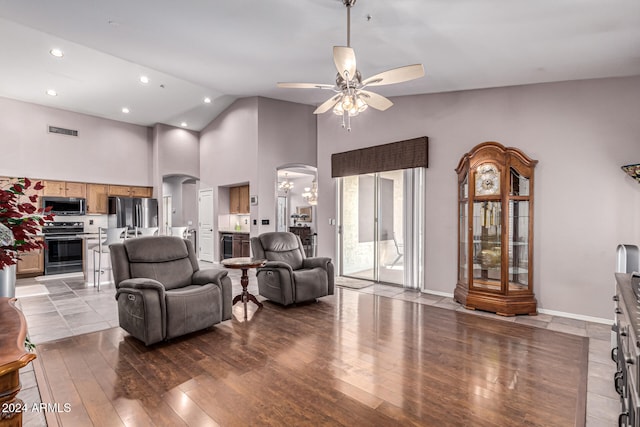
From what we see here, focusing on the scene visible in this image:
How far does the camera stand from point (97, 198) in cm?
756

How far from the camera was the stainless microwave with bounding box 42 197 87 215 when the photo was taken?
681 centimetres

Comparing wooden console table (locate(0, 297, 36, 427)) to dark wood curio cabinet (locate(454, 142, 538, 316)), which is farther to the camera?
dark wood curio cabinet (locate(454, 142, 538, 316))

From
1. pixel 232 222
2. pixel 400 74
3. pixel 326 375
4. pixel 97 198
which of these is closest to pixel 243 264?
pixel 326 375

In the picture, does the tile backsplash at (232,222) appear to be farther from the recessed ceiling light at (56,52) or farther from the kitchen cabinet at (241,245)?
the recessed ceiling light at (56,52)

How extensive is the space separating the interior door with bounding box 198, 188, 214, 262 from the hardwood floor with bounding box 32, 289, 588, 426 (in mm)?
5280

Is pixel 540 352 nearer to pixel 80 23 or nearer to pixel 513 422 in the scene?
pixel 513 422

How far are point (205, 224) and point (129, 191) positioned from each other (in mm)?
1980

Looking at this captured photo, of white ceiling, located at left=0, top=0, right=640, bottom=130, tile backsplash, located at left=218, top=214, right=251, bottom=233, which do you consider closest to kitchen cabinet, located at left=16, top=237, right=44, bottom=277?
white ceiling, located at left=0, top=0, right=640, bottom=130

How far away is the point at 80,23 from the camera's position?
4.04 m

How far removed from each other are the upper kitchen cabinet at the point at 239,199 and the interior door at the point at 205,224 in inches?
21.5

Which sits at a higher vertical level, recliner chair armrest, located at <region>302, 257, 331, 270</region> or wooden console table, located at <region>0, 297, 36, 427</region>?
wooden console table, located at <region>0, 297, 36, 427</region>

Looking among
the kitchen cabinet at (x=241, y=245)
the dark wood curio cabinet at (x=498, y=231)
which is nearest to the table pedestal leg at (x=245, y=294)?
the dark wood curio cabinet at (x=498, y=231)

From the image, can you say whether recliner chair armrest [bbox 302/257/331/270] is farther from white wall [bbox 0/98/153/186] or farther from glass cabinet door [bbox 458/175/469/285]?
white wall [bbox 0/98/153/186]

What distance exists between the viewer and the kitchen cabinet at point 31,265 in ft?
20.5
